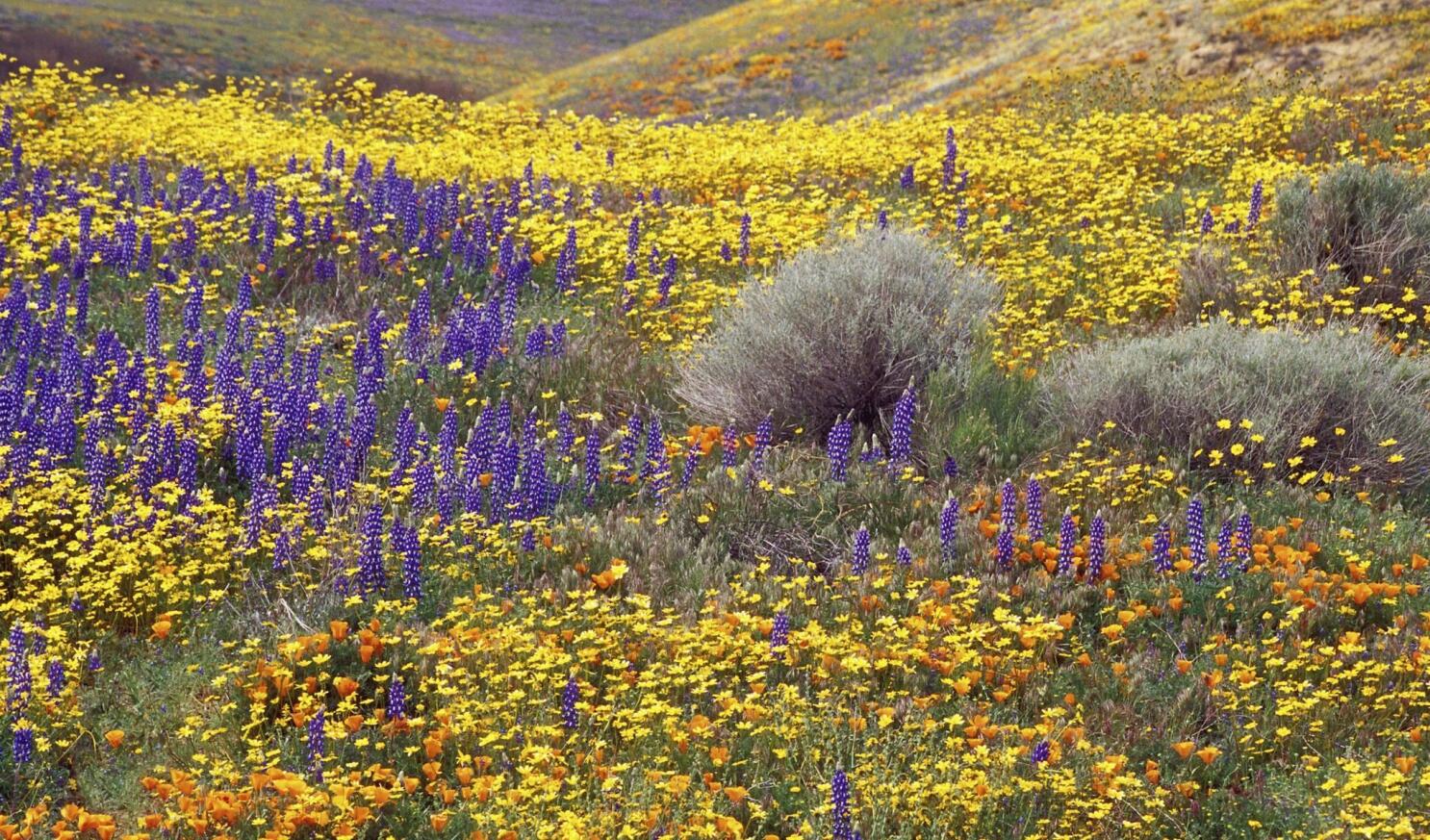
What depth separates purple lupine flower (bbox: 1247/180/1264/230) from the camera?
10.8 metres

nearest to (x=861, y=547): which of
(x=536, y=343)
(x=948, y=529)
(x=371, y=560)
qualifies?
(x=948, y=529)

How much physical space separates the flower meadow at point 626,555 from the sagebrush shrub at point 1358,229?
0.16m

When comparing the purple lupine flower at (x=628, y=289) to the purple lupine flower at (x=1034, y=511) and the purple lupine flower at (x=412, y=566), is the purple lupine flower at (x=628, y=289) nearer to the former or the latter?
the purple lupine flower at (x=412, y=566)

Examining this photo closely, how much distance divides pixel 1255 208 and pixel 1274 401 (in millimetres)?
3999

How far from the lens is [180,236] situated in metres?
11.5

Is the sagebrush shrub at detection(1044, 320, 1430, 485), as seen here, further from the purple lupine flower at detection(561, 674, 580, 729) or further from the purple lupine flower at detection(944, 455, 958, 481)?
the purple lupine flower at detection(561, 674, 580, 729)

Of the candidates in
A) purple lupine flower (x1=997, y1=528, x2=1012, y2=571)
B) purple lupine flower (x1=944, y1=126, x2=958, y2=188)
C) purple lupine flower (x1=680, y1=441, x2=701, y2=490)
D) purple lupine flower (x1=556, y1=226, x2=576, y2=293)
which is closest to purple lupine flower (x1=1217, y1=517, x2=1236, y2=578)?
purple lupine flower (x1=997, y1=528, x2=1012, y2=571)

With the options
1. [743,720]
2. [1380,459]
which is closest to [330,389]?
[743,720]

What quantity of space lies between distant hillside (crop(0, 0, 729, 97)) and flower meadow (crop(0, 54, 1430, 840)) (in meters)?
16.1

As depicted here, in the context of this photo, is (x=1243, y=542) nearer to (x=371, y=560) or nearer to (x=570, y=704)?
(x=570, y=704)

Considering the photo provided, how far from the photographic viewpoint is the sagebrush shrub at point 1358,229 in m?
9.94

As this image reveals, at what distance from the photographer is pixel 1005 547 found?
21.6 ft

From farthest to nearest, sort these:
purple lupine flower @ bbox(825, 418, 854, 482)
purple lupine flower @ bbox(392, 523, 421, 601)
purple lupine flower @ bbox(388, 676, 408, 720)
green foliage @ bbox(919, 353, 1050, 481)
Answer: green foliage @ bbox(919, 353, 1050, 481), purple lupine flower @ bbox(825, 418, 854, 482), purple lupine flower @ bbox(392, 523, 421, 601), purple lupine flower @ bbox(388, 676, 408, 720)

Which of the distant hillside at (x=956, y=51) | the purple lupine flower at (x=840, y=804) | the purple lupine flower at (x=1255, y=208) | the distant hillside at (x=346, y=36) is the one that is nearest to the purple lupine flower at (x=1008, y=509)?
Result: the purple lupine flower at (x=840, y=804)
